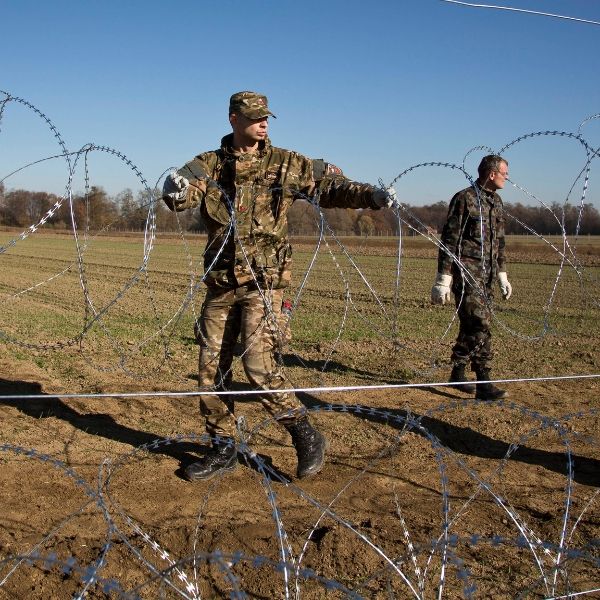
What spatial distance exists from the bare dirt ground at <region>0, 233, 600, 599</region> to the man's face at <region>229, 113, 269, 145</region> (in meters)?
1.64

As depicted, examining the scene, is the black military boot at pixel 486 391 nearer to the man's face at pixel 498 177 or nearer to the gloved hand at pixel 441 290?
the gloved hand at pixel 441 290

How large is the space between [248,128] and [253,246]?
66 cm

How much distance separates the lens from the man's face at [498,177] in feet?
20.7

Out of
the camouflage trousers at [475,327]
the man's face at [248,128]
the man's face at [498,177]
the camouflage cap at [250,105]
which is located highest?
the camouflage cap at [250,105]

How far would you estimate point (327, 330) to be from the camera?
10695 millimetres

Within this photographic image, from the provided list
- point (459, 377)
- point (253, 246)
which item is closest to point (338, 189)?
point (253, 246)

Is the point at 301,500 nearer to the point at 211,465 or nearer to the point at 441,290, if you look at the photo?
the point at 211,465

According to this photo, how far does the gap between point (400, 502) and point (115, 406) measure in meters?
2.56

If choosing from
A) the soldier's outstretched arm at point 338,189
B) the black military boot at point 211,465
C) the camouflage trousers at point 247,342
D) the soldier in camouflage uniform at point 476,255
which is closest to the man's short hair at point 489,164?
the soldier in camouflage uniform at point 476,255

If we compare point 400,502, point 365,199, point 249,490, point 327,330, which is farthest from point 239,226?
point 327,330

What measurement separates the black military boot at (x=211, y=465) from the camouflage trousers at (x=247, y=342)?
0.10 meters

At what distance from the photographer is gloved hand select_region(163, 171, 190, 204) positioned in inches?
163

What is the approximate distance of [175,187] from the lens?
4.16 metres

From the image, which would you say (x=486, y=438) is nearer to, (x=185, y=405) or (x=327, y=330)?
(x=185, y=405)
